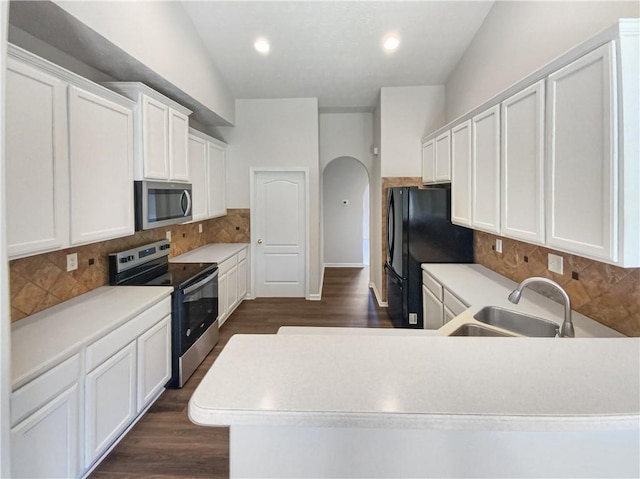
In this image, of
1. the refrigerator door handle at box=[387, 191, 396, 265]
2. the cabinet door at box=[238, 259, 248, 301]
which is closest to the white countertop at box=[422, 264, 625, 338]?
the refrigerator door handle at box=[387, 191, 396, 265]

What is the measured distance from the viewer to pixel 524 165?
208cm

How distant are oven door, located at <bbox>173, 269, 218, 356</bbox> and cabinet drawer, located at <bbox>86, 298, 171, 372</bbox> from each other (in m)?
0.13

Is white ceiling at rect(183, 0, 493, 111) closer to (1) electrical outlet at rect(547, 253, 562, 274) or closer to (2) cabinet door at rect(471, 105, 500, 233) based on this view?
(2) cabinet door at rect(471, 105, 500, 233)

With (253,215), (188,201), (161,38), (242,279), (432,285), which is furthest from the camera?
(253,215)

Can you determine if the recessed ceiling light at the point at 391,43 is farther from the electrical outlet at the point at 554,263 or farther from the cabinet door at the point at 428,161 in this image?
the electrical outlet at the point at 554,263

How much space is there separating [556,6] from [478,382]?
2764mm

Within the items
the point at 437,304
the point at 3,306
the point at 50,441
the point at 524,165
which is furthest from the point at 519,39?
the point at 50,441

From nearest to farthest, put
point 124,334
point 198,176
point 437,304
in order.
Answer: point 124,334
point 437,304
point 198,176

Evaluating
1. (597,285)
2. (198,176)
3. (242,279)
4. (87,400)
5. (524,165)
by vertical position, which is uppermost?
(198,176)

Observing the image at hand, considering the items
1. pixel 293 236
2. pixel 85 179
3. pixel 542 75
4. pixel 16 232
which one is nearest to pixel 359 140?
pixel 293 236

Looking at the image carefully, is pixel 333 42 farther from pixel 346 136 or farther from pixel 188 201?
pixel 188 201

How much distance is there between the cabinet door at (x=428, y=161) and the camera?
13.8 ft

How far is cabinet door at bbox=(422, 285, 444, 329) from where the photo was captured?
3050mm

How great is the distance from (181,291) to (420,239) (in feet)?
7.95
